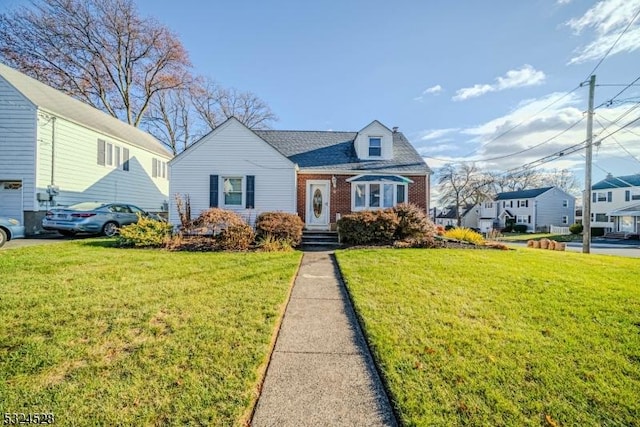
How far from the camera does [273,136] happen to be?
1700 cm

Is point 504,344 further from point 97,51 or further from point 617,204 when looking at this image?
point 617,204

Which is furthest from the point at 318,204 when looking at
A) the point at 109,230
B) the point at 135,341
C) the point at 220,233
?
the point at 135,341

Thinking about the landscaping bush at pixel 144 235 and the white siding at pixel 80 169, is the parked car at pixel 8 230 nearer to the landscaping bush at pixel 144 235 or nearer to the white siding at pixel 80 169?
the landscaping bush at pixel 144 235

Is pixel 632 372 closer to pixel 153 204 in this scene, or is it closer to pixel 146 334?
pixel 146 334

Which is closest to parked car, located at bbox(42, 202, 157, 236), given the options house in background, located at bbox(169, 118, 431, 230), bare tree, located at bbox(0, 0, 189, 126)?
house in background, located at bbox(169, 118, 431, 230)

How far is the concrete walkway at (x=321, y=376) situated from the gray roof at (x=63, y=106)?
1627cm

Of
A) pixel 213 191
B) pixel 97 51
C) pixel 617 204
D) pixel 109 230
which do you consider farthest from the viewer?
pixel 617 204

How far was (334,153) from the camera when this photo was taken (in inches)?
618

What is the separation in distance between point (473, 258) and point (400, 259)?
216 centimetres

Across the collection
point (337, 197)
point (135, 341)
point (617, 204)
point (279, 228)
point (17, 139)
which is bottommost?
point (135, 341)

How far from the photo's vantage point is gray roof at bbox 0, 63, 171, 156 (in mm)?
13059

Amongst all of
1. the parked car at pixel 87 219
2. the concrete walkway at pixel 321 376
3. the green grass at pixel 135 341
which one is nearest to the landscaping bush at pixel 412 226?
the green grass at pixel 135 341

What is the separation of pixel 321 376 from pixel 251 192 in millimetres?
11152

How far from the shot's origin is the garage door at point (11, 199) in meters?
12.8
